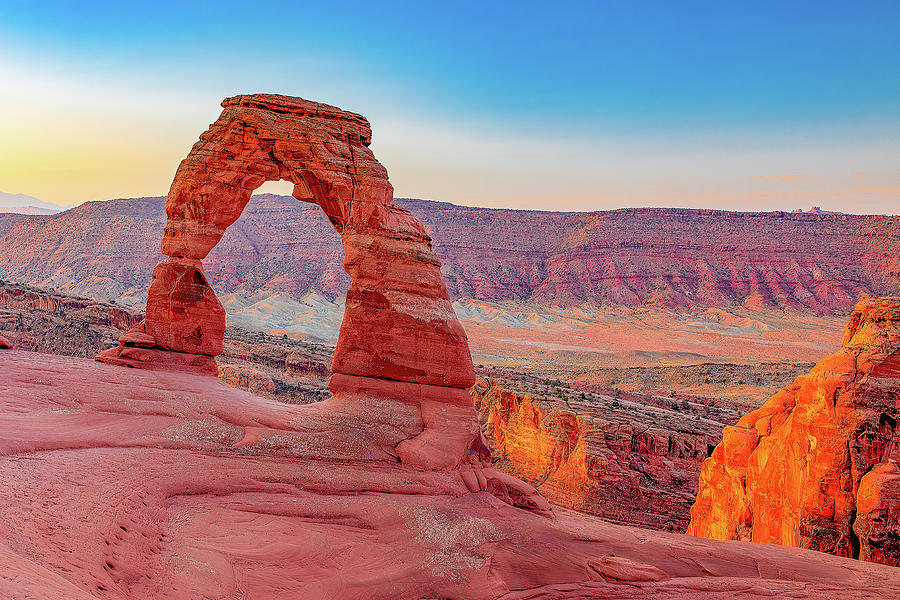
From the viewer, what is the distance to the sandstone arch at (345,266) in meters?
16.6

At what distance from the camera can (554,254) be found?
13875cm

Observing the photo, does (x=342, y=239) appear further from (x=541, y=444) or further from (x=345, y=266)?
(x=541, y=444)

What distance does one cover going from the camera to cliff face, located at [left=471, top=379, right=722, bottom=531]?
2564 centimetres

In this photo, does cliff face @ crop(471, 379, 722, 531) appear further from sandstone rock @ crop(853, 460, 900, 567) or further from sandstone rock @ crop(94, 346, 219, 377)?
sandstone rock @ crop(94, 346, 219, 377)

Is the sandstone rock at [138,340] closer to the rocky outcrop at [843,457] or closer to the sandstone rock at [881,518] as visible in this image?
the rocky outcrop at [843,457]

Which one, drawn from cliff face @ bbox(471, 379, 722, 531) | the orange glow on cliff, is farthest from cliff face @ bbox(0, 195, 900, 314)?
cliff face @ bbox(471, 379, 722, 531)

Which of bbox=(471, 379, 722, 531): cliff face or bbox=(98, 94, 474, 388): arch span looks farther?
bbox=(471, 379, 722, 531): cliff face

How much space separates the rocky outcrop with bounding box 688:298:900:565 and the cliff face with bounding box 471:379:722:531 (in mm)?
6681

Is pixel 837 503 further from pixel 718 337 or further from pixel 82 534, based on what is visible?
pixel 718 337

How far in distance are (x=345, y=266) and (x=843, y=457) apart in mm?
13809

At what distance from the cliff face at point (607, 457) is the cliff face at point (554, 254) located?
313 ft

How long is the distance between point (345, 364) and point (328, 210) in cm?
457

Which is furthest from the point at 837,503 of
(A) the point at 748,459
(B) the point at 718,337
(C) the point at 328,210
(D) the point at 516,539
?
(B) the point at 718,337

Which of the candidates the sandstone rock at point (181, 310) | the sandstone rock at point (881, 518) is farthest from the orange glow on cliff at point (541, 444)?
the sandstone rock at point (181, 310)
